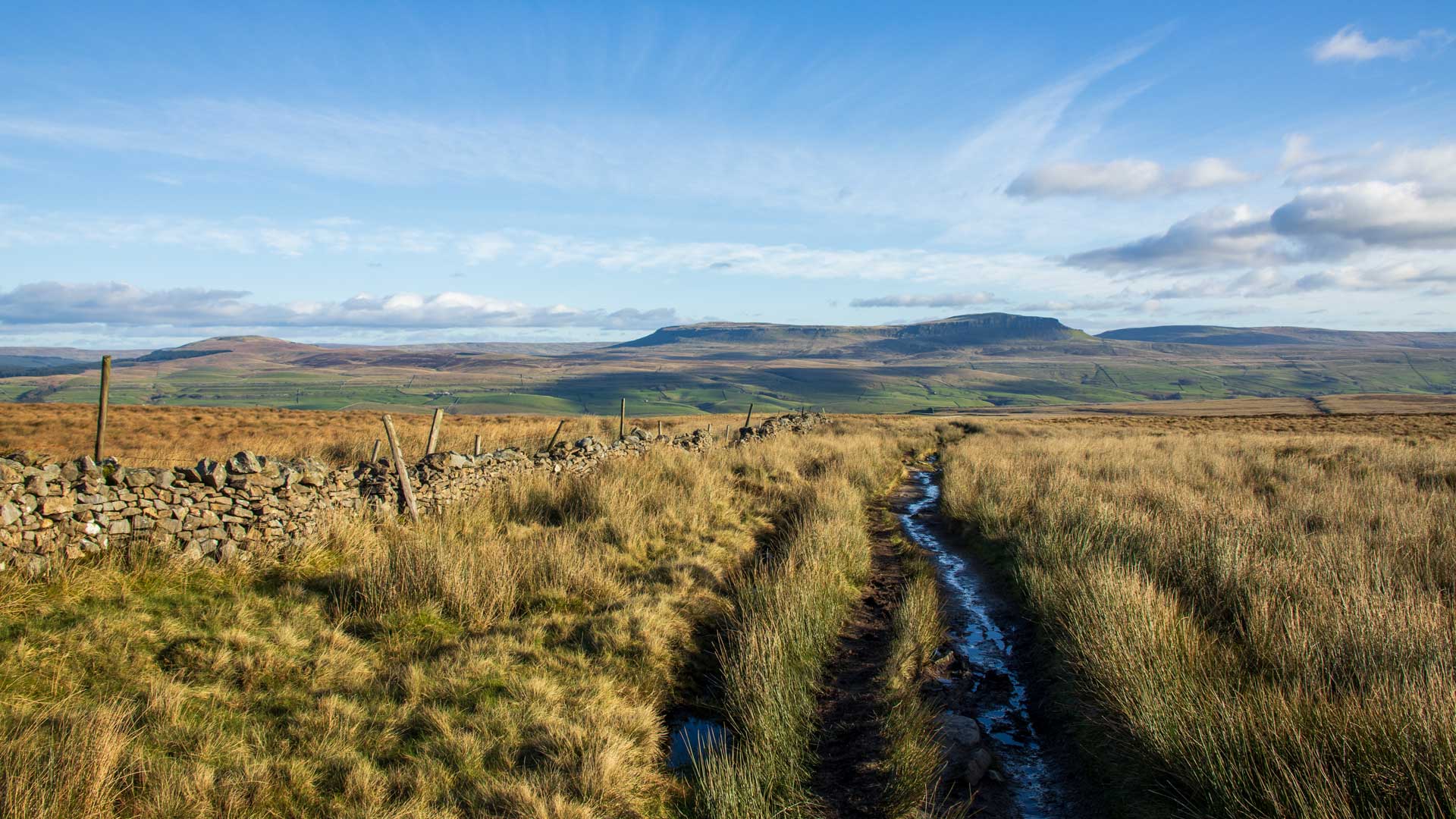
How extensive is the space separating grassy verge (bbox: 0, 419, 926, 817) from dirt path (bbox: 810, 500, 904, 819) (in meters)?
1.28

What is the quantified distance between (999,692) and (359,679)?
19.4 ft

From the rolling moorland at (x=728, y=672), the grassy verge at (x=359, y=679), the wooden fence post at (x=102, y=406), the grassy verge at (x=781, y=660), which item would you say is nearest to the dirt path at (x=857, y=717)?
the rolling moorland at (x=728, y=672)

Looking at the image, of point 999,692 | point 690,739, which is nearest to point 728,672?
point 690,739

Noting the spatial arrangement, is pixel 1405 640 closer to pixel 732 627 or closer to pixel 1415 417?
pixel 732 627

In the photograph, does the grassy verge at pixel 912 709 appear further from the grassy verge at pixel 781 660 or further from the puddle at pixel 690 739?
the puddle at pixel 690 739

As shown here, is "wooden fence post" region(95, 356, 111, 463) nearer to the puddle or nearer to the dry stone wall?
the dry stone wall

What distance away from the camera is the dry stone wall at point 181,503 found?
6.57m

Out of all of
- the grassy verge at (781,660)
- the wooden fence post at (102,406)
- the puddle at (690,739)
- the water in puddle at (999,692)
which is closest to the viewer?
the grassy verge at (781,660)

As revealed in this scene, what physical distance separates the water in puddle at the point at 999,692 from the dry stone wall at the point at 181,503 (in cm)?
799

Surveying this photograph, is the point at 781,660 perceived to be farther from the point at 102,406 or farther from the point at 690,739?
the point at 102,406

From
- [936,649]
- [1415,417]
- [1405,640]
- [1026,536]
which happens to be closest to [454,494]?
[936,649]

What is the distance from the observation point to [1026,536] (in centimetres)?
1045

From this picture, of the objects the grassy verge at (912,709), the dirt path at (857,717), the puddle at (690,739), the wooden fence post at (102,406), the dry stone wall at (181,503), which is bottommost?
the puddle at (690,739)

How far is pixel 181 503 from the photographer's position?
758 cm
